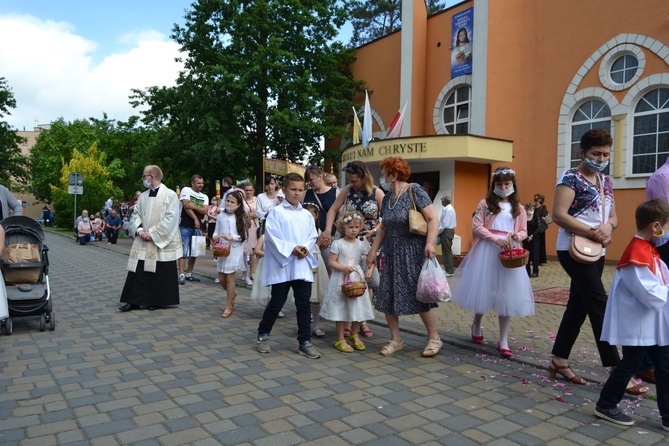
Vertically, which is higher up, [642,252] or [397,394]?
[642,252]

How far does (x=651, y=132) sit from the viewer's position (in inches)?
619

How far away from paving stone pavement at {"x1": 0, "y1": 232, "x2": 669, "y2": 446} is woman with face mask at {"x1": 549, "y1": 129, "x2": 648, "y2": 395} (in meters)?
0.32

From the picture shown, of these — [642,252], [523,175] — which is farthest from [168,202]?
[523,175]

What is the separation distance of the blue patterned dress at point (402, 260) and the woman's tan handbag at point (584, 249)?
57.4 inches

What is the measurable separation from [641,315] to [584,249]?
0.77m

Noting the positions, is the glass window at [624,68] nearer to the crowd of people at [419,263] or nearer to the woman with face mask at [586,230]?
the crowd of people at [419,263]

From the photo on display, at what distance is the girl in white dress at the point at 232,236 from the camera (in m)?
7.82

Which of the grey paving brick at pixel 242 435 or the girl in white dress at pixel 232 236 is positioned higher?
the girl in white dress at pixel 232 236

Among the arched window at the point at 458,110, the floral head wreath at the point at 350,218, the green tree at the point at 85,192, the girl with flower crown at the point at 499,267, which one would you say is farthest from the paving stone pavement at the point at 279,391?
the green tree at the point at 85,192

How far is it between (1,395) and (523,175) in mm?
17476

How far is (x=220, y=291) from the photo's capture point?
983cm

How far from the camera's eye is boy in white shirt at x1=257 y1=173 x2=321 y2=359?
18.1 feet

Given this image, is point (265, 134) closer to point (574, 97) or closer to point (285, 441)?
point (574, 97)

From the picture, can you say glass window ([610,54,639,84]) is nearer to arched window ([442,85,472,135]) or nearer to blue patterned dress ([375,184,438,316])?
arched window ([442,85,472,135])
